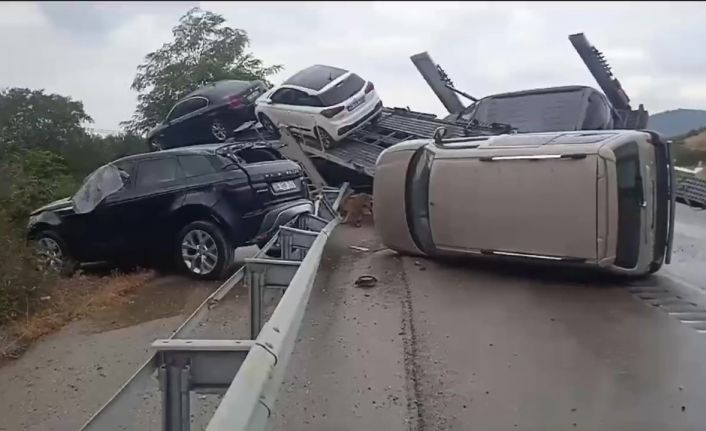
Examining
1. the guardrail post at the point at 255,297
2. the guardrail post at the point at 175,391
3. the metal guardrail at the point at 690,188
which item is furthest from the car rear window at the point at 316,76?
the guardrail post at the point at 175,391

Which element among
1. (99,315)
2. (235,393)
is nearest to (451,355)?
(235,393)

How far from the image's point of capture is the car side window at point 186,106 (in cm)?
1195

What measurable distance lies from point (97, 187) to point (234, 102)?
10.8 ft

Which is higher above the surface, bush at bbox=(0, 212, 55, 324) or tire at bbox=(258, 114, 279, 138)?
tire at bbox=(258, 114, 279, 138)

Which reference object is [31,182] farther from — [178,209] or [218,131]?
[218,131]

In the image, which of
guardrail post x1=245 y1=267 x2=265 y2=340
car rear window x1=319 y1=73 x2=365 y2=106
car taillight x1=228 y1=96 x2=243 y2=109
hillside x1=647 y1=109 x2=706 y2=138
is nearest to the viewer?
guardrail post x1=245 y1=267 x2=265 y2=340

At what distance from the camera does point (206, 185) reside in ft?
34.3

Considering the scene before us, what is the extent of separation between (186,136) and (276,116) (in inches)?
89.3

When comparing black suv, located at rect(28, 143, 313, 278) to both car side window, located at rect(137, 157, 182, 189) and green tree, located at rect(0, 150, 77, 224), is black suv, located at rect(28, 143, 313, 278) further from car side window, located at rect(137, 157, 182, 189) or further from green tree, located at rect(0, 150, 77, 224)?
green tree, located at rect(0, 150, 77, 224)

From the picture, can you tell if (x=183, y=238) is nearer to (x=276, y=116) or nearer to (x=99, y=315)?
(x=99, y=315)

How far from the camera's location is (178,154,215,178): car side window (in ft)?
34.7

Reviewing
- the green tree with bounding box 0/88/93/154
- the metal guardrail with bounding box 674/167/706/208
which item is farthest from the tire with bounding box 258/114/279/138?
the metal guardrail with bounding box 674/167/706/208

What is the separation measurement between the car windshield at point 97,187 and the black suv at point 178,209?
0.04 feet

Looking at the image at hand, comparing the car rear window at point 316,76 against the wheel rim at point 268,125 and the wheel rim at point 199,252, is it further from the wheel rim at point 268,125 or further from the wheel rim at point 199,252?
the wheel rim at point 199,252
